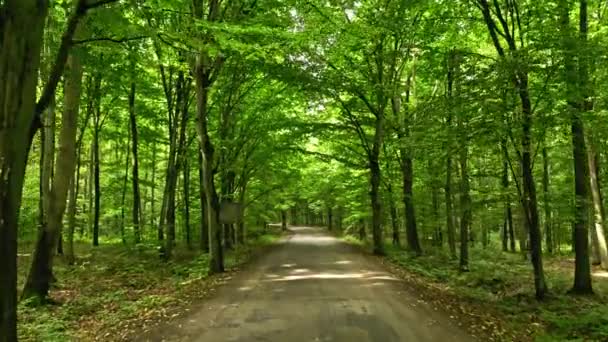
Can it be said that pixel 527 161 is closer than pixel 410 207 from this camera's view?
Yes

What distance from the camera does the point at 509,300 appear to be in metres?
11.9

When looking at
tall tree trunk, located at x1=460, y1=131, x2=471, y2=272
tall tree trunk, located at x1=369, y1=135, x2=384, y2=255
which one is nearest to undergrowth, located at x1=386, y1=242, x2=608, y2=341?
tall tree trunk, located at x1=460, y1=131, x2=471, y2=272

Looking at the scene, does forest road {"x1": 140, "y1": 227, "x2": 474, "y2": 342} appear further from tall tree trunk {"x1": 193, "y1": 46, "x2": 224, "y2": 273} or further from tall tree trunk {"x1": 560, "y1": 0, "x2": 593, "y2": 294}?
tall tree trunk {"x1": 560, "y1": 0, "x2": 593, "y2": 294}

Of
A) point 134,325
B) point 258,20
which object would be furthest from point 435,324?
point 258,20

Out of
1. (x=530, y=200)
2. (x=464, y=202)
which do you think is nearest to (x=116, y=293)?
(x=530, y=200)

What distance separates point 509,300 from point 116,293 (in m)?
9.74

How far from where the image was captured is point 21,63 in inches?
193

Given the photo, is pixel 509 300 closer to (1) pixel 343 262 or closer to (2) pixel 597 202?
(1) pixel 343 262

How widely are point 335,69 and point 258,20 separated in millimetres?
6999

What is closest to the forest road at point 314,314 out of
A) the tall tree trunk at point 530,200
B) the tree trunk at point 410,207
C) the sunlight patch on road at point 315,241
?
the tall tree trunk at point 530,200

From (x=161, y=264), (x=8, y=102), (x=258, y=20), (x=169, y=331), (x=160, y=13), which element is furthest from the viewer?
(x=161, y=264)

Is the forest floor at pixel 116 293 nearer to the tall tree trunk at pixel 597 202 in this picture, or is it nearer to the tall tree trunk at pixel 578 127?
the tall tree trunk at pixel 578 127

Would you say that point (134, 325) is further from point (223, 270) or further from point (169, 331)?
point (223, 270)

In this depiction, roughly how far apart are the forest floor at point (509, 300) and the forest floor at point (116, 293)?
17.6 feet
